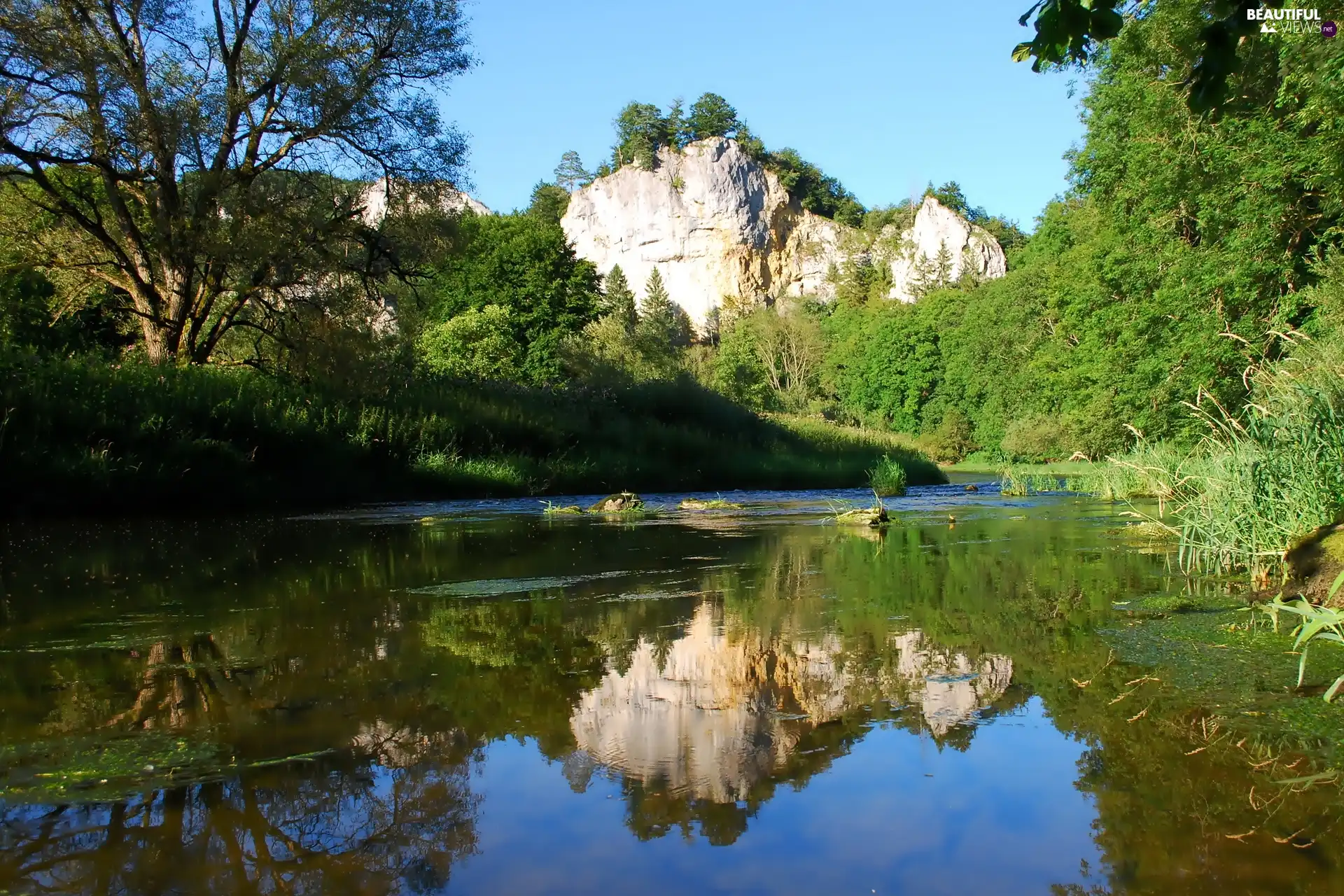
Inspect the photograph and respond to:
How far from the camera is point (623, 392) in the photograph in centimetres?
2825

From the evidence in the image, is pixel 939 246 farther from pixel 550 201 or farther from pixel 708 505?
pixel 708 505

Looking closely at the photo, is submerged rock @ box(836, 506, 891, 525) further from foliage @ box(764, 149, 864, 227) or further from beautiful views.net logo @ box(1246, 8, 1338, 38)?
foliage @ box(764, 149, 864, 227)

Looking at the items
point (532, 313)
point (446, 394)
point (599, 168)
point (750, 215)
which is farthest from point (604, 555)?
point (599, 168)

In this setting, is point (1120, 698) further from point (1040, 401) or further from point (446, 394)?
point (1040, 401)

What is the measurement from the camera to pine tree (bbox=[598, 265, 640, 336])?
2265 inches

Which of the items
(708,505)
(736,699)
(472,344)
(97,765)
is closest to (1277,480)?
(736,699)

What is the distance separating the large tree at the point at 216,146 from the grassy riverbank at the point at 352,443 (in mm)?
2397

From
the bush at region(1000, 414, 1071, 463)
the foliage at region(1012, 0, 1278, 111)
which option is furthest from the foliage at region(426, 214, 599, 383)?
the foliage at region(1012, 0, 1278, 111)

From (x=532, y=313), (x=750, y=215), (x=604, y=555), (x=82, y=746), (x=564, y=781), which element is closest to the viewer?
(x=564, y=781)

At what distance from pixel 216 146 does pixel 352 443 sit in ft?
22.1

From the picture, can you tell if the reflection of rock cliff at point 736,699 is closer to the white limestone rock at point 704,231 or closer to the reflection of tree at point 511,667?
the reflection of tree at point 511,667

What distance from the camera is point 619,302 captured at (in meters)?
90.8

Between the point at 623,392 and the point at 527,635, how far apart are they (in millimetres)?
22835

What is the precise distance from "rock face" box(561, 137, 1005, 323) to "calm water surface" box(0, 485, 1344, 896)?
401 feet
